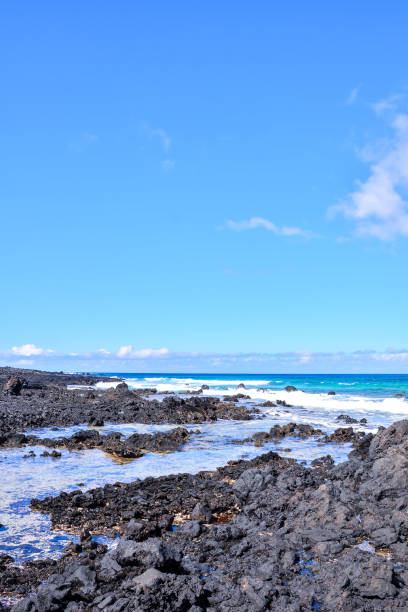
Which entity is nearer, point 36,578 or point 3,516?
point 36,578

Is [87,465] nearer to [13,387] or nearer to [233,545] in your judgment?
[233,545]

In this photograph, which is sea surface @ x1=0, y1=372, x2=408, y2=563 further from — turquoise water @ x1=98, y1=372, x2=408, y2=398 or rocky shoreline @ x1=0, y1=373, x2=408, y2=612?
turquoise water @ x1=98, y1=372, x2=408, y2=398

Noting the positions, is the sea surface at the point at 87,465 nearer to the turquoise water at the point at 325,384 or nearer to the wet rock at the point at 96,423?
the wet rock at the point at 96,423

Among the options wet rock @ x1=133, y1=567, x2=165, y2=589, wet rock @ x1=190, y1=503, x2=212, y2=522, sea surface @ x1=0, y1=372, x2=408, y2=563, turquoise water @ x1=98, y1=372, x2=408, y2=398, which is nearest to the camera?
wet rock @ x1=133, y1=567, x2=165, y2=589

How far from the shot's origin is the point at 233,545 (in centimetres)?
845

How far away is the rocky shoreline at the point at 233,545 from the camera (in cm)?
645

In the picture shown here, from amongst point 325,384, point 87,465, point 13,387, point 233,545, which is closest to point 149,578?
point 233,545

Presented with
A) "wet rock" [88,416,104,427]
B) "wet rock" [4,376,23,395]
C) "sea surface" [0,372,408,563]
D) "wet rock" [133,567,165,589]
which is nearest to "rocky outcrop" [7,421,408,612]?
"wet rock" [133,567,165,589]

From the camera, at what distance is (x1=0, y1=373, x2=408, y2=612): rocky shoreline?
6.45 m

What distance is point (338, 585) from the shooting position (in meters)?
6.74

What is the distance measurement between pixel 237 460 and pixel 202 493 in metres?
4.65

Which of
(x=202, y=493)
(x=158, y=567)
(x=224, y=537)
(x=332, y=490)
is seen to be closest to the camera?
(x=158, y=567)

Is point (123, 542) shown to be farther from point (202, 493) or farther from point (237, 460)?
point (237, 460)

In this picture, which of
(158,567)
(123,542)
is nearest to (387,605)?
(158,567)
